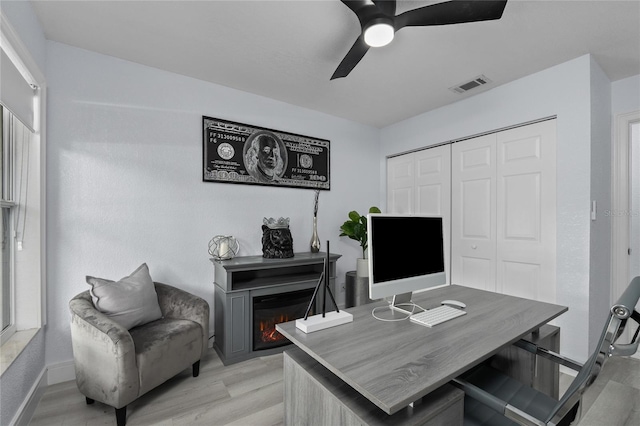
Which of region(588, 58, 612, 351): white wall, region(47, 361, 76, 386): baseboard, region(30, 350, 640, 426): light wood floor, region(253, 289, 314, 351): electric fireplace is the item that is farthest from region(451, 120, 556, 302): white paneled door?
region(47, 361, 76, 386): baseboard

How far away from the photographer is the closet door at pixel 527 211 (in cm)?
259

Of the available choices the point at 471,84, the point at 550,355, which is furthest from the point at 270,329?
the point at 471,84

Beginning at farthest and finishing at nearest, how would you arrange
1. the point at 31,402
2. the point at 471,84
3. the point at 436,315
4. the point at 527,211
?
the point at 471,84 → the point at 527,211 → the point at 31,402 → the point at 436,315

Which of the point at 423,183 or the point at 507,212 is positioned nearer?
the point at 507,212

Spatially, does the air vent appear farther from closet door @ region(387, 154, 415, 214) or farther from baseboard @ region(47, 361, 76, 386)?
baseboard @ region(47, 361, 76, 386)

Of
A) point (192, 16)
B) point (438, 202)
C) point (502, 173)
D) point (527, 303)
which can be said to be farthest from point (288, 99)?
point (527, 303)

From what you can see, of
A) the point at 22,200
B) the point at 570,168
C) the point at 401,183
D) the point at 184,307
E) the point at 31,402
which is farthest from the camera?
the point at 401,183

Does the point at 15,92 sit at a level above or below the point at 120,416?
above

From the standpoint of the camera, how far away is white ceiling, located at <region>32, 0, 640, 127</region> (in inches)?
73.5

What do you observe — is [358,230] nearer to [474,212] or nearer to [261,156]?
[474,212]

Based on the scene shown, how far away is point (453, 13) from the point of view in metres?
1.49

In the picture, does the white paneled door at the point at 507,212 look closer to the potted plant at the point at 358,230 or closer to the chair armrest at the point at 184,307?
the potted plant at the point at 358,230

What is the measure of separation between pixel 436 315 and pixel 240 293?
1.72m

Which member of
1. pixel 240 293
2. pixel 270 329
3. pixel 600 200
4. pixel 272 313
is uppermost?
pixel 600 200
